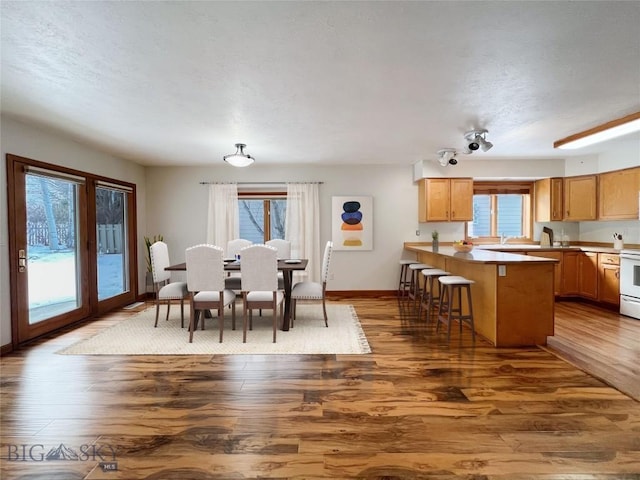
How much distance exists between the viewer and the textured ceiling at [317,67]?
181 cm

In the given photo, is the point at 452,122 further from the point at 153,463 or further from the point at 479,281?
the point at 153,463

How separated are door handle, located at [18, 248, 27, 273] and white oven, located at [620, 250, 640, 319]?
7200 millimetres

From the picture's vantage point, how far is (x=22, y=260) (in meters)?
3.54

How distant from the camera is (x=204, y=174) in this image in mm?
6133

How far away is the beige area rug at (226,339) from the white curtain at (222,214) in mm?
1756

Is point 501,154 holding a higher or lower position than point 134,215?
higher

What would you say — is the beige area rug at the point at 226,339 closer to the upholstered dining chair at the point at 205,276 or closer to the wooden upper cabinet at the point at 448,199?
the upholstered dining chair at the point at 205,276

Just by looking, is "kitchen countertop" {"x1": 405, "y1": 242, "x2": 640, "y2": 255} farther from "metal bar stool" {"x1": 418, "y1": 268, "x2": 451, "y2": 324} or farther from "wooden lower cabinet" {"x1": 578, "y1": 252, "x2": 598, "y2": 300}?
"metal bar stool" {"x1": 418, "y1": 268, "x2": 451, "y2": 324}

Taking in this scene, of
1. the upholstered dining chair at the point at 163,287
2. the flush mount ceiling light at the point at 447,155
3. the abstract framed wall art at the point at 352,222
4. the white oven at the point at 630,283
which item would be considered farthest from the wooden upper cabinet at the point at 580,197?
the upholstered dining chair at the point at 163,287

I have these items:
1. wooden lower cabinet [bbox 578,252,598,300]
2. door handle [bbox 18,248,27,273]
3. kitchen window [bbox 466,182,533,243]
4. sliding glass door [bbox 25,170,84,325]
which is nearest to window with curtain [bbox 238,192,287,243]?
sliding glass door [bbox 25,170,84,325]

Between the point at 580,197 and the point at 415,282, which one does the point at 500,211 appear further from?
the point at 415,282

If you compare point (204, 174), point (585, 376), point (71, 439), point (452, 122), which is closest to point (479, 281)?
point (585, 376)

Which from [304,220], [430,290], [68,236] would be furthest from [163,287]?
[430,290]

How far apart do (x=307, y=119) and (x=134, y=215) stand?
12.4 feet
